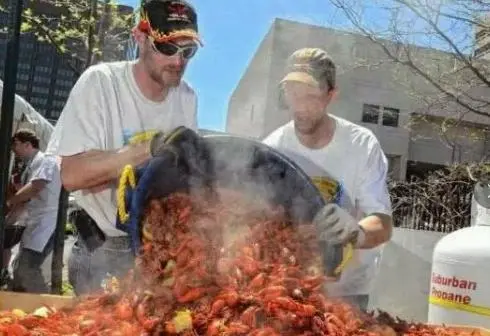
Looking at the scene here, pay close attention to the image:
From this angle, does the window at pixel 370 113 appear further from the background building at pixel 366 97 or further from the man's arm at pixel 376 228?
the man's arm at pixel 376 228

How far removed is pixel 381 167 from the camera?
311 centimetres

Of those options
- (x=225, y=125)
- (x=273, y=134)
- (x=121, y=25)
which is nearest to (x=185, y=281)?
(x=273, y=134)

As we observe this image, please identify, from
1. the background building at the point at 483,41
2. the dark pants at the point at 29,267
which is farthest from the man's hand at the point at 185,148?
the background building at the point at 483,41

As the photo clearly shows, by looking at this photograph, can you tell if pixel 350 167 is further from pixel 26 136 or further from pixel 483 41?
pixel 483 41

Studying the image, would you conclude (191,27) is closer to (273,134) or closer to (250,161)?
(250,161)

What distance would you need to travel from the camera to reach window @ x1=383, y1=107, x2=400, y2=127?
16.8ft

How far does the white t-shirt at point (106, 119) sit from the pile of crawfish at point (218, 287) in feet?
1.58

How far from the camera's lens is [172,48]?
8.41 ft

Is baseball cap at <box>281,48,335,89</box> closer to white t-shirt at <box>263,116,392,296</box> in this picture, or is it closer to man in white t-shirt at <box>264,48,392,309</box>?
man in white t-shirt at <box>264,48,392,309</box>

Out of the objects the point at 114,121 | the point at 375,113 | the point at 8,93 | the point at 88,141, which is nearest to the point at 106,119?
the point at 114,121

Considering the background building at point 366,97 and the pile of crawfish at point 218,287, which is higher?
the background building at point 366,97

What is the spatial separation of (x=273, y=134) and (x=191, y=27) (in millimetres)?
844

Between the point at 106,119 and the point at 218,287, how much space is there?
1.00 metres

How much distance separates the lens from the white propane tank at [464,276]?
3033mm
